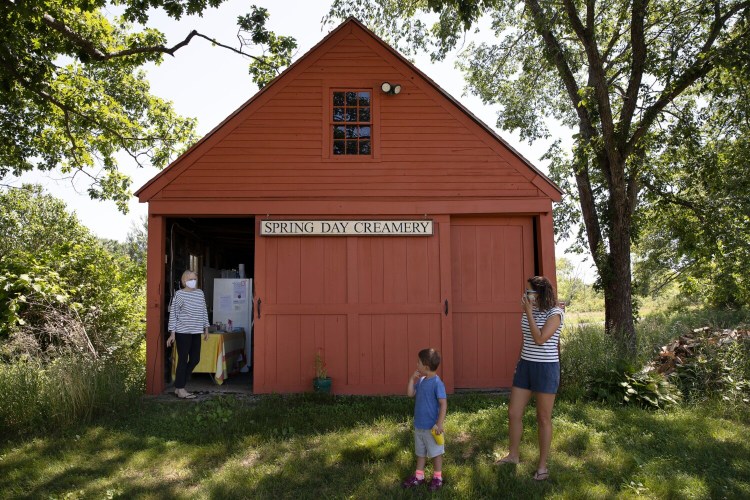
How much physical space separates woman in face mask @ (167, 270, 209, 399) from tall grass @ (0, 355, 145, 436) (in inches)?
38.5

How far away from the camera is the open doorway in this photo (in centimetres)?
979

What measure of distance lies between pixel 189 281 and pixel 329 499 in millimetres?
4738

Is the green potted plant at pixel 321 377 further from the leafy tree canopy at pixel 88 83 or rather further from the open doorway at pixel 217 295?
the leafy tree canopy at pixel 88 83

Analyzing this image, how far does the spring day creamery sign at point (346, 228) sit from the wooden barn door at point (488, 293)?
70cm

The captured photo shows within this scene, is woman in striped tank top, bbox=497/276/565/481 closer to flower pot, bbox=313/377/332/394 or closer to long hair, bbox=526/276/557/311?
long hair, bbox=526/276/557/311

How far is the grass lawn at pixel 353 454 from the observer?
539 cm

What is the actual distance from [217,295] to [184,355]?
2669 millimetres

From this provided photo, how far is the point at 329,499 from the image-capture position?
5.16 m

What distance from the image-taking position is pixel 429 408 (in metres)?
5.15

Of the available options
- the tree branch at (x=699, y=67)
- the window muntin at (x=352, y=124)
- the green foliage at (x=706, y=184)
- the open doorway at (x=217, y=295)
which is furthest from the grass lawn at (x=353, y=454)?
the green foliage at (x=706, y=184)

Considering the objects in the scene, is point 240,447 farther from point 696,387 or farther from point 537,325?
point 696,387

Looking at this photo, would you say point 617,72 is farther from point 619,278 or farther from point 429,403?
point 429,403

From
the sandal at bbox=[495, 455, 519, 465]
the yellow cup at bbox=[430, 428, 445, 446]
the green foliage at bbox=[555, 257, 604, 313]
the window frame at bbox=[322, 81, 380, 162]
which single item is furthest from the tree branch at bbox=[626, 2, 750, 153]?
the green foliage at bbox=[555, 257, 604, 313]

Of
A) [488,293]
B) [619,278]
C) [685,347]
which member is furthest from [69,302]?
[685,347]
